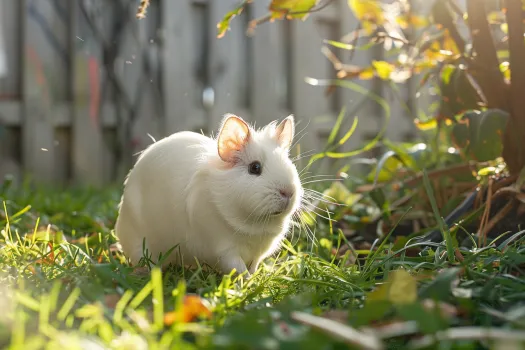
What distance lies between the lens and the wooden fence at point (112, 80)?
185 inches

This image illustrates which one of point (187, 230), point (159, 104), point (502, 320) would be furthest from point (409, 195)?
point (159, 104)

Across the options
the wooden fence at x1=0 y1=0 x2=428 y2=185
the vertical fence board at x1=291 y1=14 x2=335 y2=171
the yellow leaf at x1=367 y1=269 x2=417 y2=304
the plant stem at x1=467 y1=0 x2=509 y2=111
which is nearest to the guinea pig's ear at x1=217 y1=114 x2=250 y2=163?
the yellow leaf at x1=367 y1=269 x2=417 y2=304

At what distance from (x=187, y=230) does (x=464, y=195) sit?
4.05 feet

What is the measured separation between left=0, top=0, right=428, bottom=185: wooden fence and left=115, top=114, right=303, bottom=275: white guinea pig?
250 cm

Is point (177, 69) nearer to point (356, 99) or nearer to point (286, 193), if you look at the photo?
point (356, 99)

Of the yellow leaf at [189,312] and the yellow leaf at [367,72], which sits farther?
the yellow leaf at [367,72]

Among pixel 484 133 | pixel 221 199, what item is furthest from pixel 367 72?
pixel 221 199

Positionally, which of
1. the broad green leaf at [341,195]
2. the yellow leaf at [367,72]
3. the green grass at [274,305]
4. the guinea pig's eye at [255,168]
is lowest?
the broad green leaf at [341,195]

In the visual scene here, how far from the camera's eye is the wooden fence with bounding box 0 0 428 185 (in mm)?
4695

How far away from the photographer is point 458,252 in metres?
1.81

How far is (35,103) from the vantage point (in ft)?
15.4

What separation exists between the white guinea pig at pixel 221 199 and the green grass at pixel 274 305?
0.10 m

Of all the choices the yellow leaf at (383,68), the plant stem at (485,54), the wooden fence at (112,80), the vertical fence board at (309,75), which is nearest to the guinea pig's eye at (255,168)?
the plant stem at (485,54)

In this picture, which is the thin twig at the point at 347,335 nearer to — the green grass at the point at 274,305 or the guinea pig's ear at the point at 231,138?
the green grass at the point at 274,305
